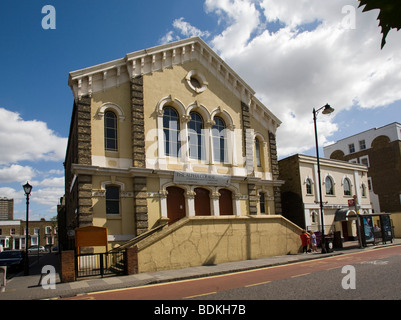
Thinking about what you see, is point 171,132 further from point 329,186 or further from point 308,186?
point 329,186

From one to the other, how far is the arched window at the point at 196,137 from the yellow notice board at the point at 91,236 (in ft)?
29.0

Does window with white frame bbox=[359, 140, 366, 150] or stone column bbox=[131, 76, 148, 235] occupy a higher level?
window with white frame bbox=[359, 140, 366, 150]

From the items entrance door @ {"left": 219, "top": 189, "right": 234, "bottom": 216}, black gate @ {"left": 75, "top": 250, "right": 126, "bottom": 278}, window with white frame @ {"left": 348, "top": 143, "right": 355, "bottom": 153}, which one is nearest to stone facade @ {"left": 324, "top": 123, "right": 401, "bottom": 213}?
window with white frame @ {"left": 348, "top": 143, "right": 355, "bottom": 153}

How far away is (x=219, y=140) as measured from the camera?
963 inches

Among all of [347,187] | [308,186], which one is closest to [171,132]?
[308,186]

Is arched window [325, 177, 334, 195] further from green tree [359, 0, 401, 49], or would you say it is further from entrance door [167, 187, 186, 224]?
green tree [359, 0, 401, 49]

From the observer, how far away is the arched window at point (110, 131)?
2009 centimetres

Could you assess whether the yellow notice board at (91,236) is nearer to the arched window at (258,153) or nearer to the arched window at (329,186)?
the arched window at (258,153)

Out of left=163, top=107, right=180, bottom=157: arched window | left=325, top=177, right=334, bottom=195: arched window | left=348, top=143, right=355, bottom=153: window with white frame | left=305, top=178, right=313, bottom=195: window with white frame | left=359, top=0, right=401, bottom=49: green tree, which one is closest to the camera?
left=359, top=0, right=401, bottom=49: green tree

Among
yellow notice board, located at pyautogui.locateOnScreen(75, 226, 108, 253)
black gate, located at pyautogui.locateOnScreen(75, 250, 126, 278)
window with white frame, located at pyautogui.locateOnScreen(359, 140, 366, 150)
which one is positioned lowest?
black gate, located at pyautogui.locateOnScreen(75, 250, 126, 278)

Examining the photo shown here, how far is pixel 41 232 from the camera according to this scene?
74875mm

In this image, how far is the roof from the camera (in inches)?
770

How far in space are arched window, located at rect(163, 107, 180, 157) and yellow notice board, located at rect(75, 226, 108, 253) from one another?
743 centimetres
